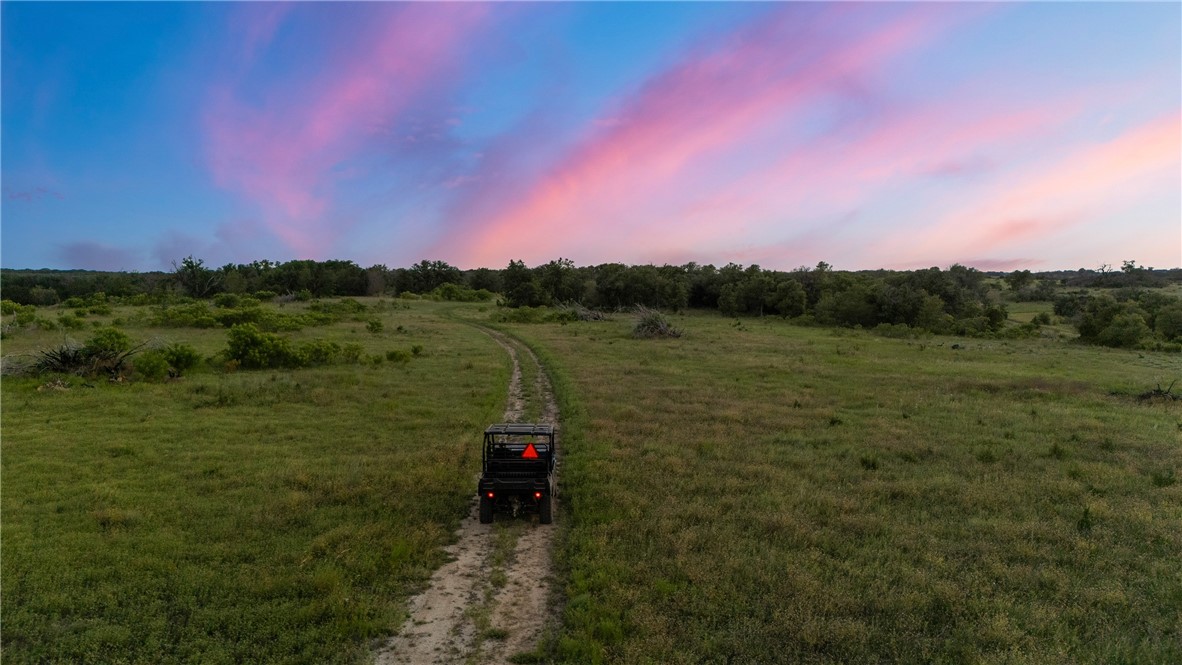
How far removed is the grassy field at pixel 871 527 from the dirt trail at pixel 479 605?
583 millimetres

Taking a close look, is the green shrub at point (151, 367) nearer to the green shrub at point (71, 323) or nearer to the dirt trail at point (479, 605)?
the dirt trail at point (479, 605)

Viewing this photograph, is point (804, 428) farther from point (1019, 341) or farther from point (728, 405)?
point (1019, 341)

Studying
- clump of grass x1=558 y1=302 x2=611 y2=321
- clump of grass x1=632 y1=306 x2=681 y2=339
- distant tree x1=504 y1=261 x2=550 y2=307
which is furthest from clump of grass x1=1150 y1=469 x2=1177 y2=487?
distant tree x1=504 y1=261 x2=550 y2=307

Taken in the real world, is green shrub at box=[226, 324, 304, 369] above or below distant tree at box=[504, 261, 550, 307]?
below

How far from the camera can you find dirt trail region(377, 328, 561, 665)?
6.98 m

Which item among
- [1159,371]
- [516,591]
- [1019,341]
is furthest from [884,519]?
[1019,341]

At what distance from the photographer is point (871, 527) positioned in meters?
10.5

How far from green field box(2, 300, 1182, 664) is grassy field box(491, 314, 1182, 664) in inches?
2.3

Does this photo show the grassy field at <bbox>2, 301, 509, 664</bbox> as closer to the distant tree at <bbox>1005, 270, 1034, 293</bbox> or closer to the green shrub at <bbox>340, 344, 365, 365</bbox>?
the green shrub at <bbox>340, 344, 365, 365</bbox>

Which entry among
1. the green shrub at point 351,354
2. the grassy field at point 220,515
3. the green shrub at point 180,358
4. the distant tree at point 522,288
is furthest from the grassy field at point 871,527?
the distant tree at point 522,288

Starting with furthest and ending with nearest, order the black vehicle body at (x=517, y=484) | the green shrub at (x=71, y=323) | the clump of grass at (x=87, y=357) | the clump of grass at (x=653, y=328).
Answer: the clump of grass at (x=653, y=328)
the green shrub at (x=71, y=323)
the clump of grass at (x=87, y=357)
the black vehicle body at (x=517, y=484)

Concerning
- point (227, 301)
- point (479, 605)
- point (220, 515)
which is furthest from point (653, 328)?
point (227, 301)

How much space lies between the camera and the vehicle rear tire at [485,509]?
10607 mm

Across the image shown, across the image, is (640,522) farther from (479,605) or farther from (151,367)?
(151,367)
